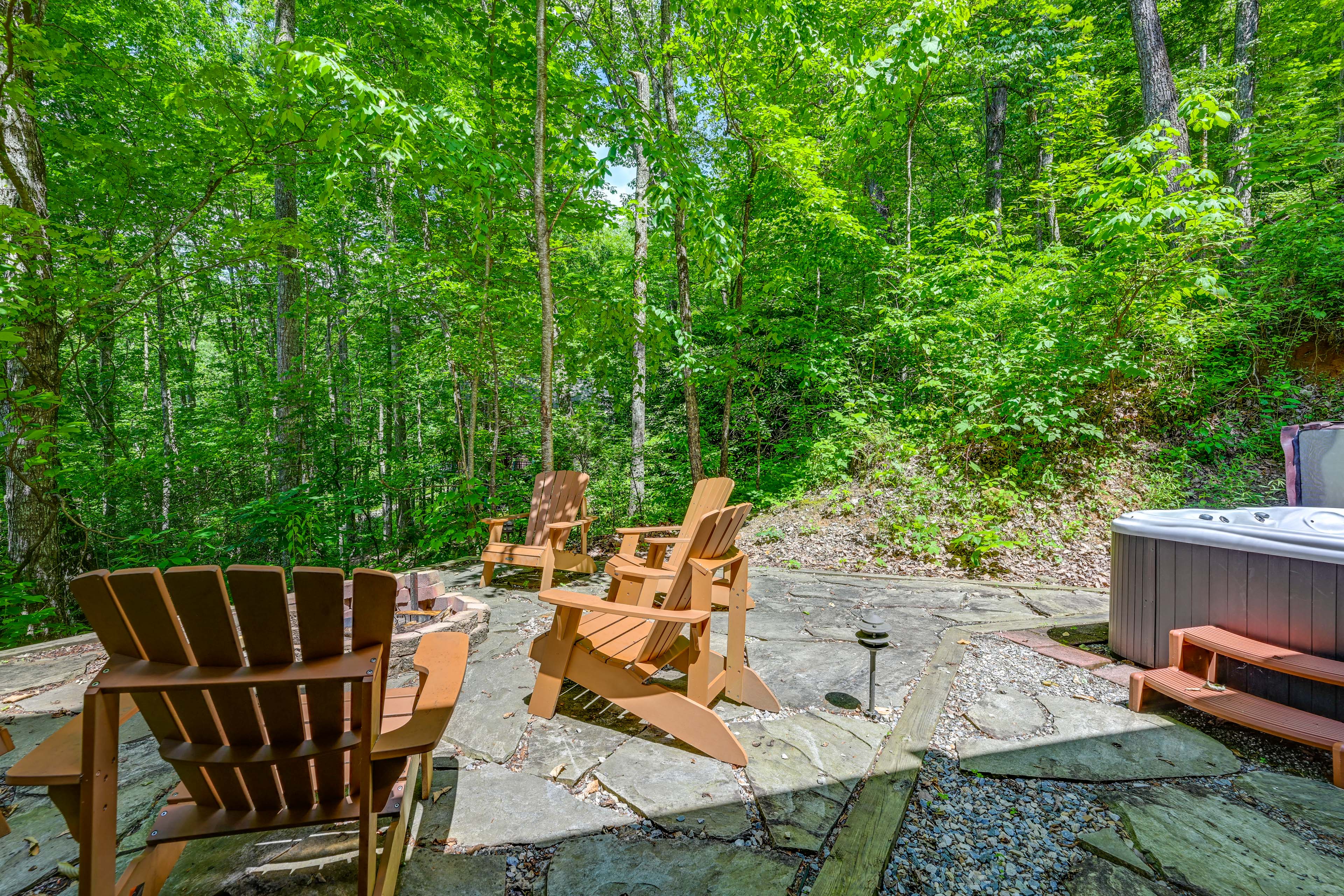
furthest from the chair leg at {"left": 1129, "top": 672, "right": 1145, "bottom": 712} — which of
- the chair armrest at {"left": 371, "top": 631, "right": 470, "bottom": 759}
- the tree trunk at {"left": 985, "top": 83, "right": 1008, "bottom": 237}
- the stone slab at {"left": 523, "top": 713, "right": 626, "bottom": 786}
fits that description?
the tree trunk at {"left": 985, "top": 83, "right": 1008, "bottom": 237}

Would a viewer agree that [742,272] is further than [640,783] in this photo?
Yes

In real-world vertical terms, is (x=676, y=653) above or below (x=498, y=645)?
above

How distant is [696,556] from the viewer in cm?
209

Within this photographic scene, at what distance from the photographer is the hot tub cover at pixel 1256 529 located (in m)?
2.20

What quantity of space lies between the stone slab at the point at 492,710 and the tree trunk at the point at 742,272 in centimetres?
428

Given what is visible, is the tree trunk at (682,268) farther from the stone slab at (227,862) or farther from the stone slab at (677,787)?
the stone slab at (227,862)

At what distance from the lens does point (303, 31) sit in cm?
782

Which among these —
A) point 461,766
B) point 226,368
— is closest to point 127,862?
point 461,766

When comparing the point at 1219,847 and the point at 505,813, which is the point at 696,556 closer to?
the point at 505,813

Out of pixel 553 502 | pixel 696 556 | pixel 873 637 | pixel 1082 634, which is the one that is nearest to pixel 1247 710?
pixel 1082 634

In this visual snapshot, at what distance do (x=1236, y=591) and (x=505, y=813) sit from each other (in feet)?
10.7

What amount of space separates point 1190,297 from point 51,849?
8.79 m

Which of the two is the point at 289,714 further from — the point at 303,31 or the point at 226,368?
the point at 226,368

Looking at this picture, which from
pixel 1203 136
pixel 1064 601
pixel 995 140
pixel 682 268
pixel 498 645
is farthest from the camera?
pixel 995 140
